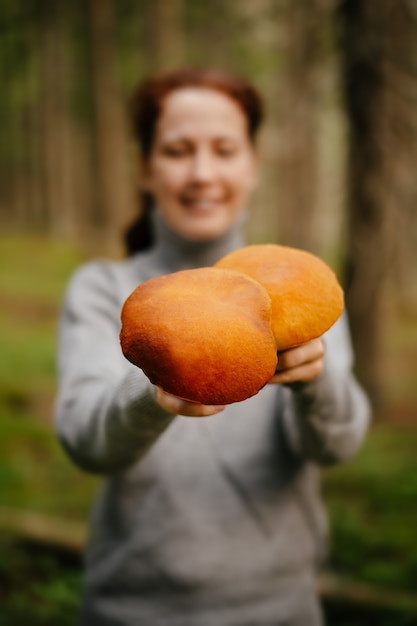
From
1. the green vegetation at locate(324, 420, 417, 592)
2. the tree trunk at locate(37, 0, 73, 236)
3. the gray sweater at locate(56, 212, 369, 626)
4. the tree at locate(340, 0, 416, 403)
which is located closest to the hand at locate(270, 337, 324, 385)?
the gray sweater at locate(56, 212, 369, 626)

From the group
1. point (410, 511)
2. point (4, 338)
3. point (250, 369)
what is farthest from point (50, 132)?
point (250, 369)

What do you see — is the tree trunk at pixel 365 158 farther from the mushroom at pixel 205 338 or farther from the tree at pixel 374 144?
the mushroom at pixel 205 338

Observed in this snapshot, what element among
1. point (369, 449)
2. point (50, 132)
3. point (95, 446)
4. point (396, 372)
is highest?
point (95, 446)

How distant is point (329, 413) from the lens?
1.78 m

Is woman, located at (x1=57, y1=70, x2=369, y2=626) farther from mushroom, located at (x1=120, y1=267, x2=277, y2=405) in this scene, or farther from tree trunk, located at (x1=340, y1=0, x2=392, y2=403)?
tree trunk, located at (x1=340, y1=0, x2=392, y2=403)

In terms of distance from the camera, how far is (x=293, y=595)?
81.7 inches

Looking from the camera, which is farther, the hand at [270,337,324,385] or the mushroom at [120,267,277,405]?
the hand at [270,337,324,385]

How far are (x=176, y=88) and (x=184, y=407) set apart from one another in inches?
55.6

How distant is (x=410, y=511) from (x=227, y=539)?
3149 mm

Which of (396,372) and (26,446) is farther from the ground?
(26,446)

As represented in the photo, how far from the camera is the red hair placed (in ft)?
7.47

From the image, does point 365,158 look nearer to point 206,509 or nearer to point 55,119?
point 206,509

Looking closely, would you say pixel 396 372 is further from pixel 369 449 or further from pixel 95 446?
pixel 95 446

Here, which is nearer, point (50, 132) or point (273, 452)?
point (273, 452)
